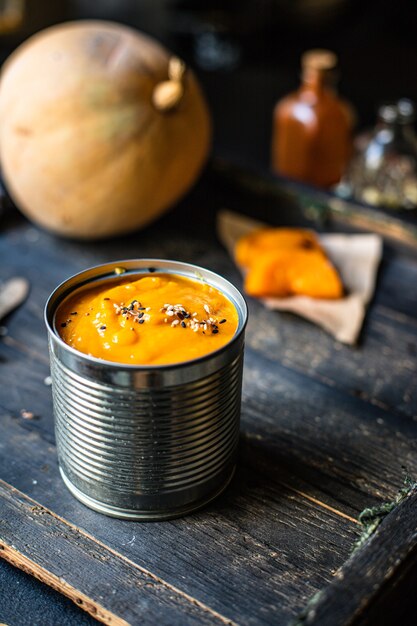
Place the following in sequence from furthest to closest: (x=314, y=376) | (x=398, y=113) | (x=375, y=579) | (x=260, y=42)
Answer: (x=260, y=42) < (x=398, y=113) < (x=314, y=376) < (x=375, y=579)

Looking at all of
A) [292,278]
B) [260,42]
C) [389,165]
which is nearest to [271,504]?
[292,278]

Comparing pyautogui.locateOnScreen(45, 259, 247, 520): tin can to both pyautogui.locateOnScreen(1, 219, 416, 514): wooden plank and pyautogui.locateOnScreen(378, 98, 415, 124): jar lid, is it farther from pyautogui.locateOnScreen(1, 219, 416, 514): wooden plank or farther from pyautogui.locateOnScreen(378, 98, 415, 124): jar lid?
pyautogui.locateOnScreen(378, 98, 415, 124): jar lid

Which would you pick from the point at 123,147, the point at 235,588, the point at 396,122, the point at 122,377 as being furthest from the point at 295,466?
the point at 396,122

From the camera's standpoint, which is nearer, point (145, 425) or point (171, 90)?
point (145, 425)

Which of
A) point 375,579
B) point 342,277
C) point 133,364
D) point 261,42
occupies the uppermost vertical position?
point 133,364

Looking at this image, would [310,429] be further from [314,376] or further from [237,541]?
[237,541]

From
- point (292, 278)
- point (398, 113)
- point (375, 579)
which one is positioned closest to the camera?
point (375, 579)

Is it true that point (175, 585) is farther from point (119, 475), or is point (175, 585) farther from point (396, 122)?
point (396, 122)
